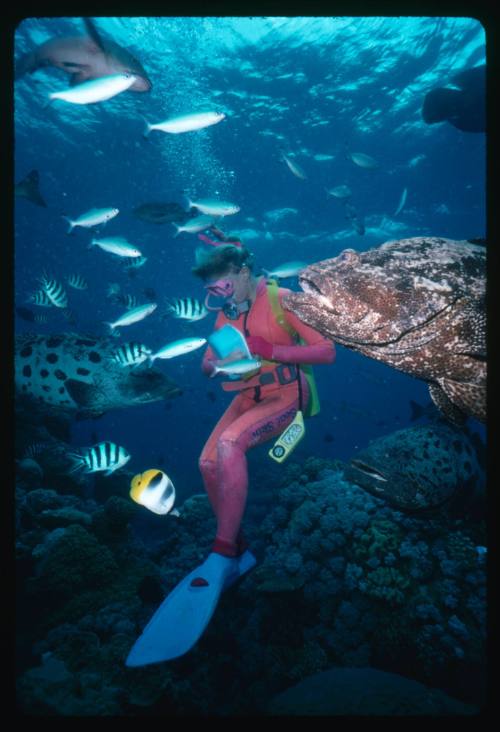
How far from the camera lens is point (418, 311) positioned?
2.48m

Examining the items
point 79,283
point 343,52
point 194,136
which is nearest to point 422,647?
point 79,283

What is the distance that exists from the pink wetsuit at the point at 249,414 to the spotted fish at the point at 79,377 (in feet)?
6.51

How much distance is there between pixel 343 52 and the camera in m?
11.6

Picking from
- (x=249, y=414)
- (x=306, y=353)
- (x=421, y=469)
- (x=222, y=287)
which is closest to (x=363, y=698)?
(x=421, y=469)

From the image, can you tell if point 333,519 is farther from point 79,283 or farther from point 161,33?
point 161,33

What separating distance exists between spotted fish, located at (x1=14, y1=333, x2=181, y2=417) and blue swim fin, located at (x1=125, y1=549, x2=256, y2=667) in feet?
11.1

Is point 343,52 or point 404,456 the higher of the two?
point 343,52

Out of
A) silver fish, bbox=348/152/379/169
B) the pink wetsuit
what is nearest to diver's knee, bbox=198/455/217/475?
the pink wetsuit

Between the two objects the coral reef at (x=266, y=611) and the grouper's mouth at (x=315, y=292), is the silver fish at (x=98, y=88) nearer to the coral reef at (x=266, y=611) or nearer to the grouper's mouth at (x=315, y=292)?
the grouper's mouth at (x=315, y=292)

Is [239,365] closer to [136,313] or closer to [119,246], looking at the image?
[136,313]

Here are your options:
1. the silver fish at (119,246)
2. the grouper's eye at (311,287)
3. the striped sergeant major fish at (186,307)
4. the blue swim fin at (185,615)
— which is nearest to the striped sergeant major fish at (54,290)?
the silver fish at (119,246)

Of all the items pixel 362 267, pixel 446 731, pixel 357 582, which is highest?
pixel 362 267

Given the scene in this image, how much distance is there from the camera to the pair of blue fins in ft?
11.1

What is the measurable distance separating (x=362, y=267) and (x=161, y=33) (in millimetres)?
13919
